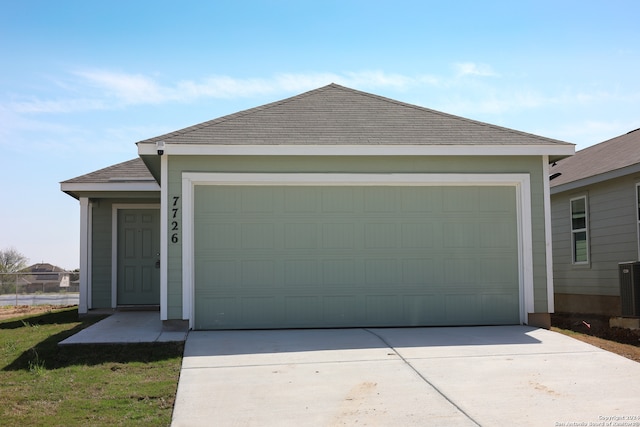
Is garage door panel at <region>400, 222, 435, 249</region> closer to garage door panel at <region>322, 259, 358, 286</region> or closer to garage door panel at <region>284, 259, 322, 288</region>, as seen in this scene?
garage door panel at <region>322, 259, 358, 286</region>

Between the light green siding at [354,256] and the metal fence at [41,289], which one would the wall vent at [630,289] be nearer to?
the light green siding at [354,256]

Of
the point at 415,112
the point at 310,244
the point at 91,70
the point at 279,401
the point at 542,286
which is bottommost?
the point at 279,401

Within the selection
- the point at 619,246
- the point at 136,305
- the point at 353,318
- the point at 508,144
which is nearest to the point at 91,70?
the point at 136,305

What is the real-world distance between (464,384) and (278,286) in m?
4.26

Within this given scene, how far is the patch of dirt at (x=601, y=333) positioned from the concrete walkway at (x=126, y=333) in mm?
5918

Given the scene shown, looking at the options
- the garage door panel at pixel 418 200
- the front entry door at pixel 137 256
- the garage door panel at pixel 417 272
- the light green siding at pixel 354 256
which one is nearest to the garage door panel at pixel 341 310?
the light green siding at pixel 354 256

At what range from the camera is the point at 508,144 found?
10898 mm

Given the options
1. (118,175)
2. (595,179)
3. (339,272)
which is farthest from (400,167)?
(118,175)

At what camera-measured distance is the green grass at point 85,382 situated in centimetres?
621

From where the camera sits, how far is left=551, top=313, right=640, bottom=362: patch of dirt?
9.35m

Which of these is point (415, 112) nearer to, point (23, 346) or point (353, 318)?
point (353, 318)

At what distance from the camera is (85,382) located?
24.3ft

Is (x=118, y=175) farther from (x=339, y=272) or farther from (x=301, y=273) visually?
(x=339, y=272)

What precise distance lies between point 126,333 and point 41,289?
60.6 feet
